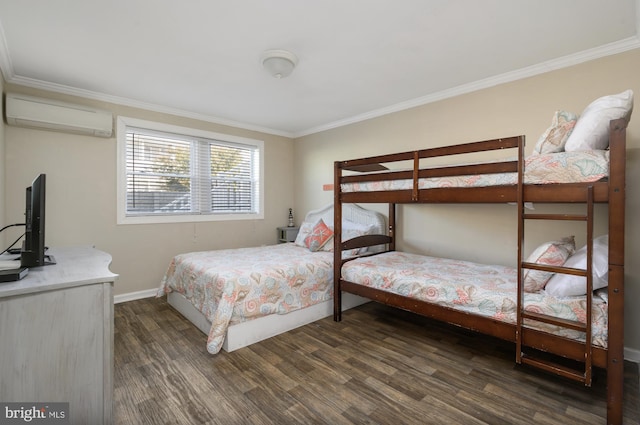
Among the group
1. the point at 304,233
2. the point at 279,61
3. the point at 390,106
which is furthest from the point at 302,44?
the point at 304,233

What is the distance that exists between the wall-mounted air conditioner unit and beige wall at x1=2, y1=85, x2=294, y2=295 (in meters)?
0.13

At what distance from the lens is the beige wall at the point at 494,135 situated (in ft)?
7.20

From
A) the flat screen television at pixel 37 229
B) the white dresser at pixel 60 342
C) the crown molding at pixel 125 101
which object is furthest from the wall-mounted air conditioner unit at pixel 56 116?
the white dresser at pixel 60 342

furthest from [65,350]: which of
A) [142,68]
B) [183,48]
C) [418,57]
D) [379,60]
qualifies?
[418,57]

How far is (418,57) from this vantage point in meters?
2.43

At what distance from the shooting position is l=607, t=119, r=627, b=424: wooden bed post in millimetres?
1487

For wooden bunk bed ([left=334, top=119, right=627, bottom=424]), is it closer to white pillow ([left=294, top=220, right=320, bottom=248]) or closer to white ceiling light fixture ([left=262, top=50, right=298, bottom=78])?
white ceiling light fixture ([left=262, top=50, right=298, bottom=78])

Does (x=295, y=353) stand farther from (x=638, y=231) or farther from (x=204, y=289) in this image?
(x=638, y=231)

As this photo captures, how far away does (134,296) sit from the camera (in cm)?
352

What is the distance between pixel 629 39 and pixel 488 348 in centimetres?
250

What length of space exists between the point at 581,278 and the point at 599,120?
0.89 meters

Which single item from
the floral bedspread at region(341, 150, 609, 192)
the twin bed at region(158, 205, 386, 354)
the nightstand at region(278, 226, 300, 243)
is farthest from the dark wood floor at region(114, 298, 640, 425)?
the nightstand at region(278, 226, 300, 243)

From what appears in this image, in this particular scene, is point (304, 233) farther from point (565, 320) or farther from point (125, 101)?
point (565, 320)

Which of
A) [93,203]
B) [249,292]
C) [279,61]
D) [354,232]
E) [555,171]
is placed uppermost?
[279,61]
